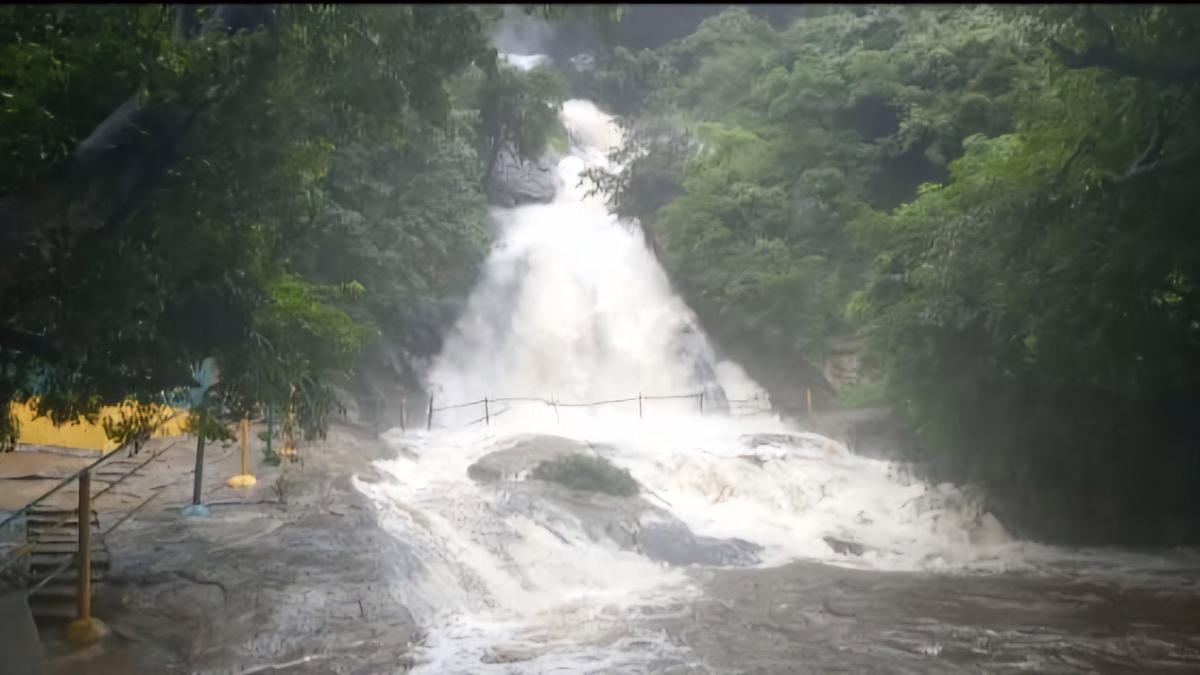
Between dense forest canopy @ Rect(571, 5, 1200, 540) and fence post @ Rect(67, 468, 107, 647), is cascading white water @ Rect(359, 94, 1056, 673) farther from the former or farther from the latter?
fence post @ Rect(67, 468, 107, 647)

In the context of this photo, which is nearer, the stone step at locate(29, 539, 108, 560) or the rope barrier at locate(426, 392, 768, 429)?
the stone step at locate(29, 539, 108, 560)

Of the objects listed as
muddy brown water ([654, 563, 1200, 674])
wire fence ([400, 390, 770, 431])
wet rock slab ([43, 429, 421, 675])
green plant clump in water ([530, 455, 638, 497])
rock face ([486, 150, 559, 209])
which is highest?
rock face ([486, 150, 559, 209])

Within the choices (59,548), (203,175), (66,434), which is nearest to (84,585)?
(59,548)

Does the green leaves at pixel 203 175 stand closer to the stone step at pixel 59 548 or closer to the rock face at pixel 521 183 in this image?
the stone step at pixel 59 548

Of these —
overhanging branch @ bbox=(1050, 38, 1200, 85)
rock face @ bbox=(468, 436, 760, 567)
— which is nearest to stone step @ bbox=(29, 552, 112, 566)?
rock face @ bbox=(468, 436, 760, 567)

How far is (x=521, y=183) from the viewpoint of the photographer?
108ft

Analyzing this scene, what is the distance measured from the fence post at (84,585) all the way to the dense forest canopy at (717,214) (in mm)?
1011

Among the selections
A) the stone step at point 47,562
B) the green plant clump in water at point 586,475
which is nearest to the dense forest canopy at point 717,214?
the stone step at point 47,562

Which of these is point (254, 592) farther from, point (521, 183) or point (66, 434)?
point (521, 183)

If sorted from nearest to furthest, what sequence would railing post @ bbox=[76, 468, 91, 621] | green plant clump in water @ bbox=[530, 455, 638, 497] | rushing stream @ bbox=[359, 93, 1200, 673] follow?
railing post @ bbox=[76, 468, 91, 621]
rushing stream @ bbox=[359, 93, 1200, 673]
green plant clump in water @ bbox=[530, 455, 638, 497]

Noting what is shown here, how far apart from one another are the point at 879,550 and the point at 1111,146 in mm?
7657

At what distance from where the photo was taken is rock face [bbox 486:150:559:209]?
31.9m

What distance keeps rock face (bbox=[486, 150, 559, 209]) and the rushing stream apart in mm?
5622

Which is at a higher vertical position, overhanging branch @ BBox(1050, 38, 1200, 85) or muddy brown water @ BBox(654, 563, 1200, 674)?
overhanging branch @ BBox(1050, 38, 1200, 85)
